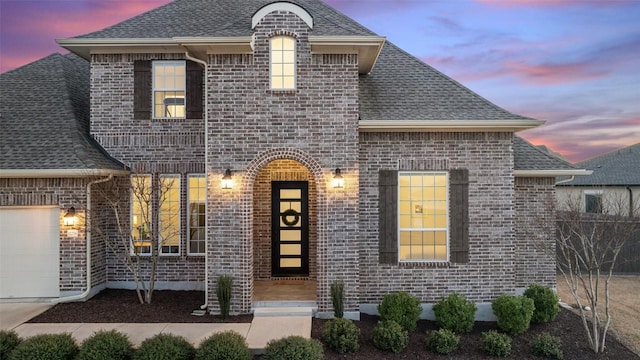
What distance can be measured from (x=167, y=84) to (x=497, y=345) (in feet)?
31.6

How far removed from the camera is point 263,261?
1039cm

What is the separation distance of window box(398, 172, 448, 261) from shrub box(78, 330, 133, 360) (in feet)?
19.3

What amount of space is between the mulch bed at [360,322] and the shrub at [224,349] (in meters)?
1.50

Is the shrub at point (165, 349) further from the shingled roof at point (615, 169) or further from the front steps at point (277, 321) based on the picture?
the shingled roof at point (615, 169)

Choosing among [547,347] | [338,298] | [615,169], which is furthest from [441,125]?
[615,169]

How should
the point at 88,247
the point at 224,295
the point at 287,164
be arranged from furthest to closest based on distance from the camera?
1. the point at 287,164
2. the point at 88,247
3. the point at 224,295

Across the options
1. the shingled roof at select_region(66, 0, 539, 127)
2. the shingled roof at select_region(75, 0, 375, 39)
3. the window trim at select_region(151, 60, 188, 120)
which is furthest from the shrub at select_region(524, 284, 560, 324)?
the window trim at select_region(151, 60, 188, 120)

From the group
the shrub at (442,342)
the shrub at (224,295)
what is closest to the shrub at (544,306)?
the shrub at (442,342)

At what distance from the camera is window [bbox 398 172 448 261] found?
8.99m

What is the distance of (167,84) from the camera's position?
394 inches

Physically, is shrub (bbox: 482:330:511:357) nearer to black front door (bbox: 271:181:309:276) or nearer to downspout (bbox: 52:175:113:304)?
black front door (bbox: 271:181:309:276)

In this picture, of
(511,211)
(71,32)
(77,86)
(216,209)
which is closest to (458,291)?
(511,211)

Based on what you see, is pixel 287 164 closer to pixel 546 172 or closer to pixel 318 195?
pixel 318 195

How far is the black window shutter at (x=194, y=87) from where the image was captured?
9.94m
